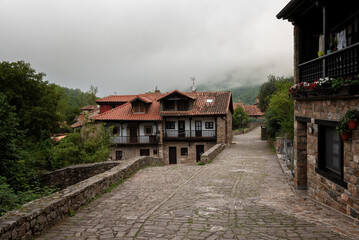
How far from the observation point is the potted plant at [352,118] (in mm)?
4988

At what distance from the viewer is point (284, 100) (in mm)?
17922

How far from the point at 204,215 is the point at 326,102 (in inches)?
154

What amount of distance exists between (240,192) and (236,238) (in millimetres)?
3560

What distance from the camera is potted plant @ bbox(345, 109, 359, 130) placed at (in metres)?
4.99

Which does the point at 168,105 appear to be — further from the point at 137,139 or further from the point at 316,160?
the point at 316,160

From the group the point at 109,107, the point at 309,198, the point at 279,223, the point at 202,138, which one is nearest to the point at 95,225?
the point at 279,223

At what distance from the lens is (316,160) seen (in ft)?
22.5

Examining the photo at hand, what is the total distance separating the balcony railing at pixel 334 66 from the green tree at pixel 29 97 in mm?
21616

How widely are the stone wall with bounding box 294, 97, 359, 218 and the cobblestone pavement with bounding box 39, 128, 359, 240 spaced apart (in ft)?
1.05

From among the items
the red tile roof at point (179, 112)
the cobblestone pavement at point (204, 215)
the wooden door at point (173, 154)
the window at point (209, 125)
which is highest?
the red tile roof at point (179, 112)

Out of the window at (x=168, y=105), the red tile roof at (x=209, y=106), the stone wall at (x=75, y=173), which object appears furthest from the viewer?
the window at (x=168, y=105)

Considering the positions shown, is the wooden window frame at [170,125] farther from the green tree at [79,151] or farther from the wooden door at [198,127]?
the green tree at [79,151]

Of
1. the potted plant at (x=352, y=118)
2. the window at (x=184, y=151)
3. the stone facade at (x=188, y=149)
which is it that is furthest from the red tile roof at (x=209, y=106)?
the potted plant at (x=352, y=118)

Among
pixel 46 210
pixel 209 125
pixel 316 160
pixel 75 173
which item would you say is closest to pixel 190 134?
pixel 209 125
